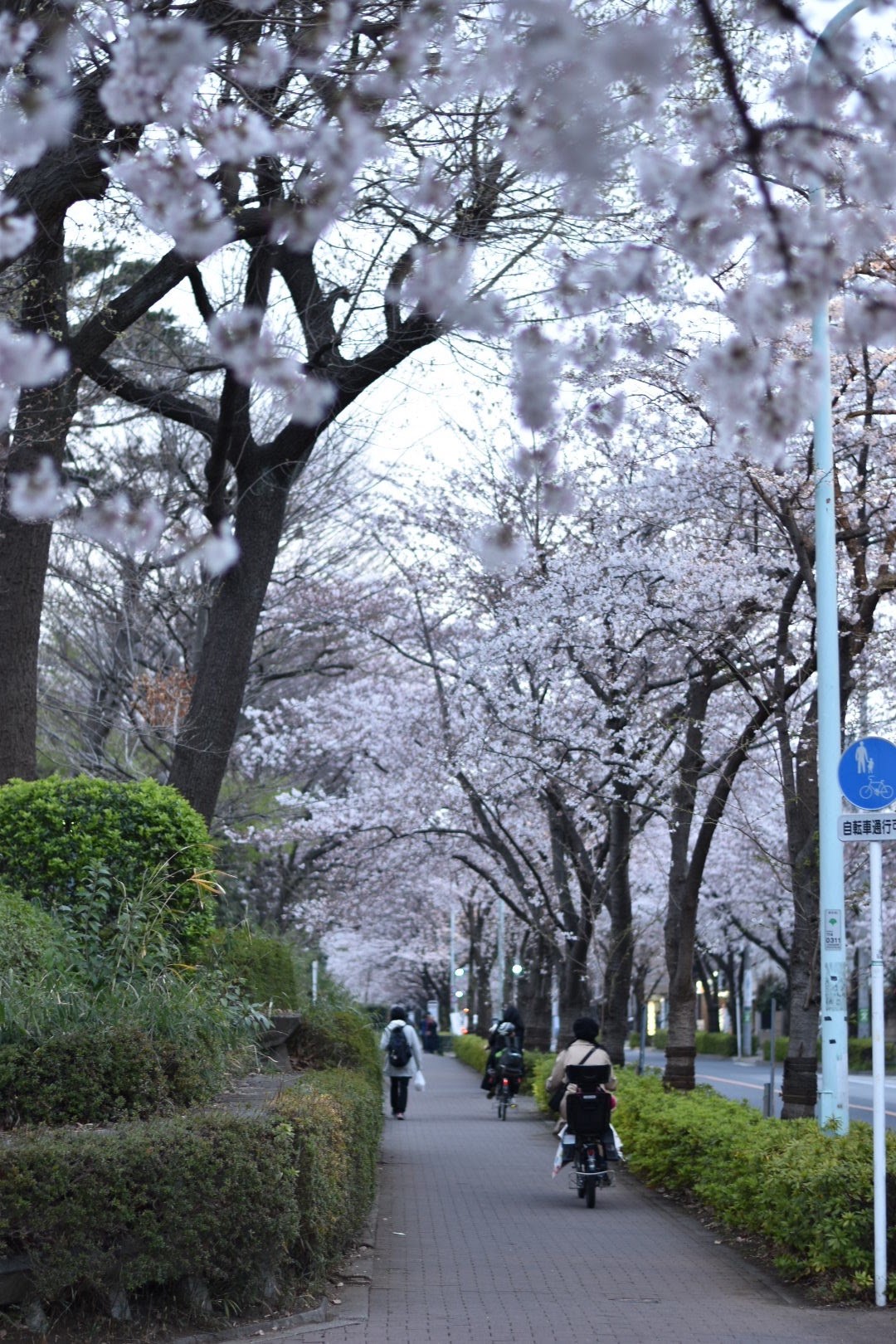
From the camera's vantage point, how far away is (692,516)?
1591 centimetres

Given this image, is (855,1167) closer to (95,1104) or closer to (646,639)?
(95,1104)

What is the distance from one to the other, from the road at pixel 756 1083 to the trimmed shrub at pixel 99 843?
31.0 ft

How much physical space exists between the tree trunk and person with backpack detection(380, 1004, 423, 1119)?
A: 1008 centimetres

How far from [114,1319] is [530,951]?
3154 centimetres

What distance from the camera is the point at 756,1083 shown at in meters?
35.7

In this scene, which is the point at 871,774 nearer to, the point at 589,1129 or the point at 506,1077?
the point at 589,1129

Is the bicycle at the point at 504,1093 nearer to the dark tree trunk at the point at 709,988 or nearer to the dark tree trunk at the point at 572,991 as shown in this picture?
the dark tree trunk at the point at 572,991

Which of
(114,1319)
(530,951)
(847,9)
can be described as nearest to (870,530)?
(847,9)

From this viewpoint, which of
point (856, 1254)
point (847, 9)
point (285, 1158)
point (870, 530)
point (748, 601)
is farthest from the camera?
point (748, 601)

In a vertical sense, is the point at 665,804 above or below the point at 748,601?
below

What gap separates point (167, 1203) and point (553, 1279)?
3.18 m

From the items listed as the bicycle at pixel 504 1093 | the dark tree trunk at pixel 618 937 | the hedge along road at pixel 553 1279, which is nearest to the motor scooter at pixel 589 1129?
the hedge along road at pixel 553 1279

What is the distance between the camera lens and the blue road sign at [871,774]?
8828 mm

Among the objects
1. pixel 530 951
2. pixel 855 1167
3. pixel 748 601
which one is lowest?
pixel 855 1167
